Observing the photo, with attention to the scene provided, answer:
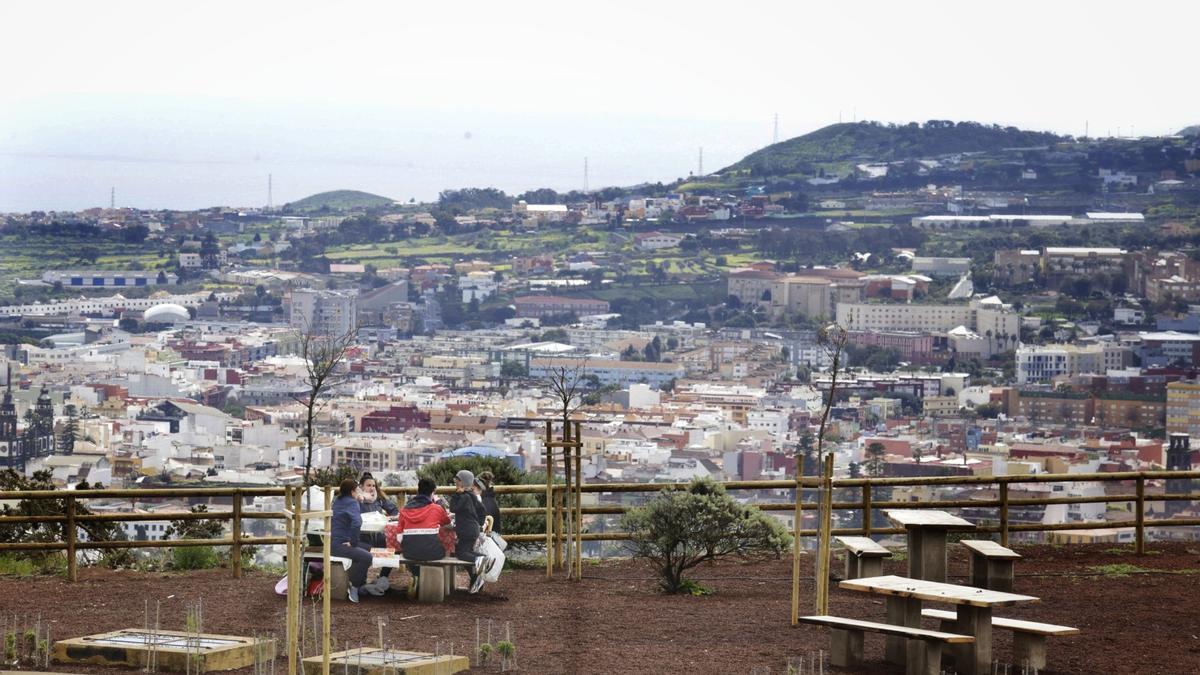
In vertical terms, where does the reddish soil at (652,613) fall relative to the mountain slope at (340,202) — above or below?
below

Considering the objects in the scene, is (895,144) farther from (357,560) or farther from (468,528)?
(357,560)

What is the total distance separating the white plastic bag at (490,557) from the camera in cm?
744

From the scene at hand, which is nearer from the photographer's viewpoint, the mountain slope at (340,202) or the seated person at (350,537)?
the seated person at (350,537)

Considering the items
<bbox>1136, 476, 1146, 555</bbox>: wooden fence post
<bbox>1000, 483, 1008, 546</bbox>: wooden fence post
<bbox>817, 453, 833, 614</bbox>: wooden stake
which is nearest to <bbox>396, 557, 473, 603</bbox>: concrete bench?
<bbox>817, 453, 833, 614</bbox>: wooden stake

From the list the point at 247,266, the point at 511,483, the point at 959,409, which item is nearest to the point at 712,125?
the point at 247,266

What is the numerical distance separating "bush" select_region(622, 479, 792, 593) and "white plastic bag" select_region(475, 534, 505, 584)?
1.94 ft

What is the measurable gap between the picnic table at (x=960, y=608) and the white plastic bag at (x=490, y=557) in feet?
6.44

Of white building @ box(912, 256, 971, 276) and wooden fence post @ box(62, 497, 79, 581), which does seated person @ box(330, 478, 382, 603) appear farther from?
white building @ box(912, 256, 971, 276)

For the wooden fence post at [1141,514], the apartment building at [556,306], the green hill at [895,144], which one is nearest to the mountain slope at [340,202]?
the green hill at [895,144]

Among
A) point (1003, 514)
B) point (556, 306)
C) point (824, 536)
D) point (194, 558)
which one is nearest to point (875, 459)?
point (1003, 514)

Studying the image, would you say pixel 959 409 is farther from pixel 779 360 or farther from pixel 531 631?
pixel 531 631

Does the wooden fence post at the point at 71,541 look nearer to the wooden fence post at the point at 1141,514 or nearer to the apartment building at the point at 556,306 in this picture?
the wooden fence post at the point at 1141,514

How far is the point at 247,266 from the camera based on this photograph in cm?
8812

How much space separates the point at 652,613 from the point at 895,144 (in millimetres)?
97452
